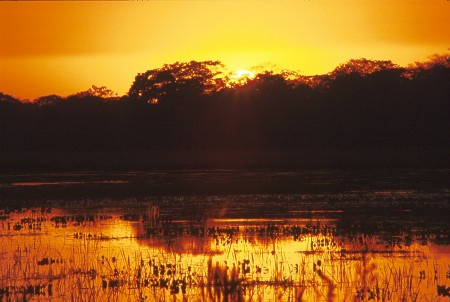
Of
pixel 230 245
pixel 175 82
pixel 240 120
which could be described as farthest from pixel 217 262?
pixel 175 82

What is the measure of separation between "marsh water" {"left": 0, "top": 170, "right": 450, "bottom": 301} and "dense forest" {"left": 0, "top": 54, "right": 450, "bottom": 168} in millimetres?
41756

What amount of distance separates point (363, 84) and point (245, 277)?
71.5 m

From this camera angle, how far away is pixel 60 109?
103188 mm

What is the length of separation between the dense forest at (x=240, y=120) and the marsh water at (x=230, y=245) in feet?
137

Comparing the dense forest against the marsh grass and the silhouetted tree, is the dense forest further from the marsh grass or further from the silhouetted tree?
the marsh grass

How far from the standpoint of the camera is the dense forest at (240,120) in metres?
81.6

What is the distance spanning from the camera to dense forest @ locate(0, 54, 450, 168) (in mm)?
81562

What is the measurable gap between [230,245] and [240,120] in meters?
69.2

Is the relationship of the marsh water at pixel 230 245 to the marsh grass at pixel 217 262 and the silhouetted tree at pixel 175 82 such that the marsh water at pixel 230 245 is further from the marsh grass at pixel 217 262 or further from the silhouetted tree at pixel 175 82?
the silhouetted tree at pixel 175 82

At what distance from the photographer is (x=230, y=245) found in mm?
20109

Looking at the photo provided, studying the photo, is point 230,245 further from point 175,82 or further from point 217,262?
point 175,82

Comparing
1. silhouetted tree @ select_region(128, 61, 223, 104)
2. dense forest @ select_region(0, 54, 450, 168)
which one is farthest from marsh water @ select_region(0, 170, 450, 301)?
silhouetted tree @ select_region(128, 61, 223, 104)

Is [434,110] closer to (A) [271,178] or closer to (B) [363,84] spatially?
(B) [363,84]

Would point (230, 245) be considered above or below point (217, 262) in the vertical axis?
below
